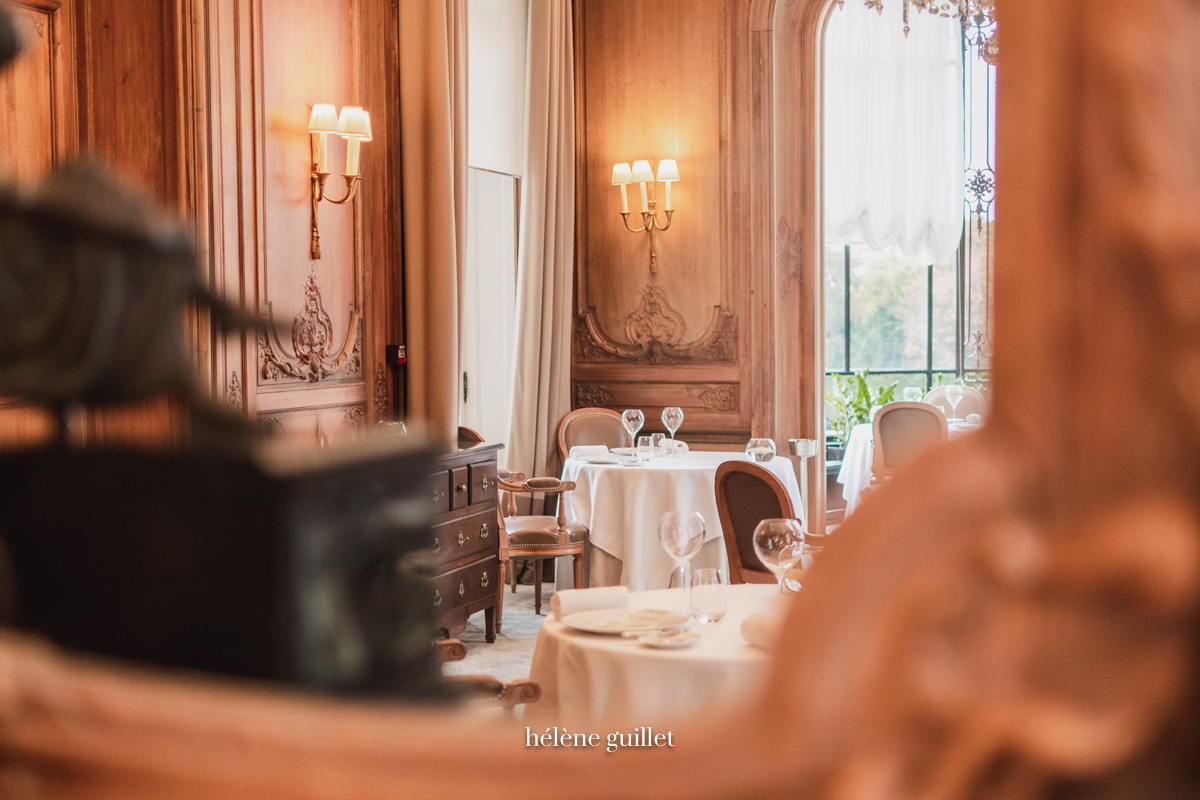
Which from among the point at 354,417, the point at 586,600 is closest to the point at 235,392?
the point at 354,417

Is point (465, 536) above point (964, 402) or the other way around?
the other way around

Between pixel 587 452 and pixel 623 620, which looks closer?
pixel 623 620

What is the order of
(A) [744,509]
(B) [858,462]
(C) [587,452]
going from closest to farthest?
(A) [744,509]
(C) [587,452]
(B) [858,462]

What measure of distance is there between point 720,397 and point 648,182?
57.0 inches

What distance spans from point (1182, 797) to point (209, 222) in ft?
12.6

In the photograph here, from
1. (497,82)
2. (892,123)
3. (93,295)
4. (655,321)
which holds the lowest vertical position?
(93,295)

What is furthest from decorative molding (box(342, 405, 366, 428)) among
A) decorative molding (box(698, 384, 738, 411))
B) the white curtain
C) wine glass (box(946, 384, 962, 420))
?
the white curtain

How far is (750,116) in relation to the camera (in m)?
6.14

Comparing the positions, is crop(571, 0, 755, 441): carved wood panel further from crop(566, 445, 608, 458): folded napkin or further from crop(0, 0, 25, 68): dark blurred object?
crop(0, 0, 25, 68): dark blurred object

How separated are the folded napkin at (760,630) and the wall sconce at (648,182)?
4.47 metres

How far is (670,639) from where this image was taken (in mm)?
2027

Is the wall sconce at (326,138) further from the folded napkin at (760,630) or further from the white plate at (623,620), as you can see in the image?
the folded napkin at (760,630)

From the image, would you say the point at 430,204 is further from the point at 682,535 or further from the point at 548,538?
the point at 682,535

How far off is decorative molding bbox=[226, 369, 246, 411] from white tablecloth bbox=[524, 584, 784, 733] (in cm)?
215
